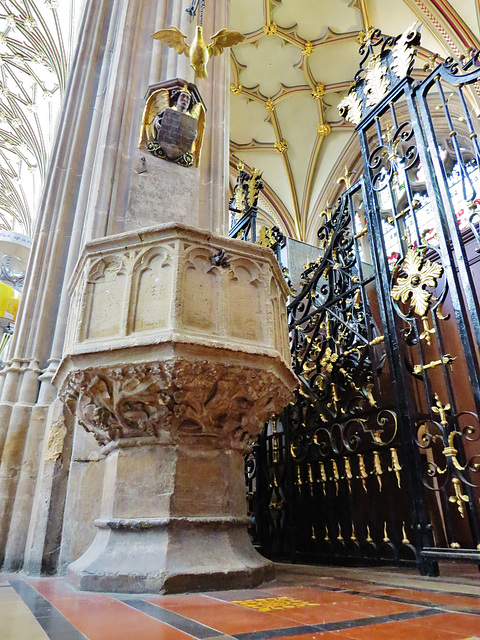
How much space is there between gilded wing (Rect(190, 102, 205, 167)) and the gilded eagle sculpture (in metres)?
0.30

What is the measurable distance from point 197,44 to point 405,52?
1.62 metres

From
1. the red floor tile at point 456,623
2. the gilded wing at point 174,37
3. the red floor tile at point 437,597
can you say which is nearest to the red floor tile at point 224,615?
the red floor tile at point 456,623

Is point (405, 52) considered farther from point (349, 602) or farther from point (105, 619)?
point (105, 619)

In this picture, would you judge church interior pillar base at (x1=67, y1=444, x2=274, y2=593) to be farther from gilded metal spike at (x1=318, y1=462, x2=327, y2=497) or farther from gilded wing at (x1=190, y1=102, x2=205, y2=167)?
gilded wing at (x1=190, y1=102, x2=205, y2=167)

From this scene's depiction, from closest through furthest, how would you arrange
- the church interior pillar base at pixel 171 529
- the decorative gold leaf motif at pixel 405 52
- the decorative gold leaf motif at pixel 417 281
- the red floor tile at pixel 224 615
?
the red floor tile at pixel 224 615 → the church interior pillar base at pixel 171 529 → the decorative gold leaf motif at pixel 417 281 → the decorative gold leaf motif at pixel 405 52

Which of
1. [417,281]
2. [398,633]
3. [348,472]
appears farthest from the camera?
[348,472]

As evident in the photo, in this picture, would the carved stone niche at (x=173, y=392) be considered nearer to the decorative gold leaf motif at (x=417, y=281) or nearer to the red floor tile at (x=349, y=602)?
the red floor tile at (x=349, y=602)

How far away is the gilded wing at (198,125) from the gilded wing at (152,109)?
0.75 ft

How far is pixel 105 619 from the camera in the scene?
4.29 feet

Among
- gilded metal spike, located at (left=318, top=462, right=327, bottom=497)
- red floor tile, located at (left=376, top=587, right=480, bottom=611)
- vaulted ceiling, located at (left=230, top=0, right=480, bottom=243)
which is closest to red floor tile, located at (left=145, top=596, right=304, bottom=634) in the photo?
red floor tile, located at (left=376, top=587, right=480, bottom=611)

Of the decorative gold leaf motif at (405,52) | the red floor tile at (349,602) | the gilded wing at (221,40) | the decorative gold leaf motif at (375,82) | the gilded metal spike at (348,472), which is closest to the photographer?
the red floor tile at (349,602)

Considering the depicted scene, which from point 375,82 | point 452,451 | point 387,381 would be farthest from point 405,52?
point 452,451

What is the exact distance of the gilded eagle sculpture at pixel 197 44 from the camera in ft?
12.2

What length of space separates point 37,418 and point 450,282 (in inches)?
106
